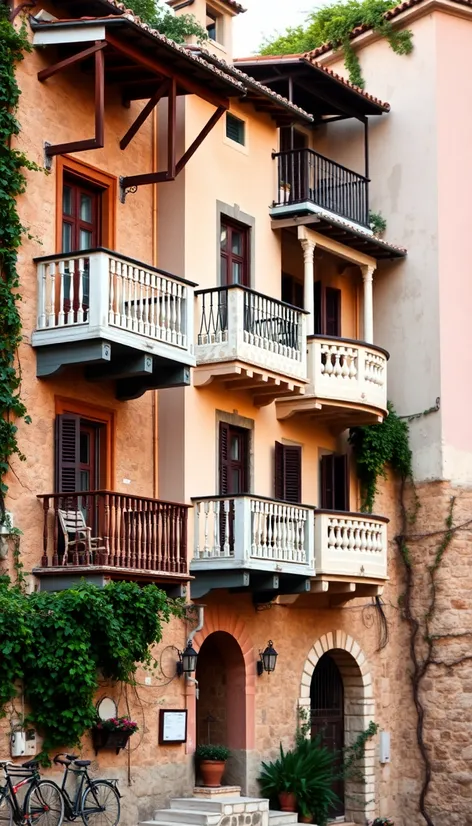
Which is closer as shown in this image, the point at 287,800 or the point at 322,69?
the point at 287,800

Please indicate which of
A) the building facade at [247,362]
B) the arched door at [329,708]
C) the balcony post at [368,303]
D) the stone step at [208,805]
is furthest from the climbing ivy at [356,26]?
the stone step at [208,805]

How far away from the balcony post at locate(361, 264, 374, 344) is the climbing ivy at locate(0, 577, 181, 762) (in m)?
10.4

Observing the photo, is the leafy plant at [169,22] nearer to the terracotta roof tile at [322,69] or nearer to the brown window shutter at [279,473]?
the terracotta roof tile at [322,69]

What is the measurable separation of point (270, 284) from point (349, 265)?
133 inches

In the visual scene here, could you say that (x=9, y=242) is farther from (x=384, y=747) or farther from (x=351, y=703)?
(x=384, y=747)

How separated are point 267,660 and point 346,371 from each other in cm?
542

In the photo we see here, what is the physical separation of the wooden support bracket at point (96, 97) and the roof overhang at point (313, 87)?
23.3 ft

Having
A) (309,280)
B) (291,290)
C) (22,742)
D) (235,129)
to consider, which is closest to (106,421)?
(22,742)

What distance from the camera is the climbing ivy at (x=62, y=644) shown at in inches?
788

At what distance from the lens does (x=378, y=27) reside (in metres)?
32.1

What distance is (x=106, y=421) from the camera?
76.8 ft

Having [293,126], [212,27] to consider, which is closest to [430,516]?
[293,126]

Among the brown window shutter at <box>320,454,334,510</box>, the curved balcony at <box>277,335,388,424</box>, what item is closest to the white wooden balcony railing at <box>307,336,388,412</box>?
the curved balcony at <box>277,335,388,424</box>

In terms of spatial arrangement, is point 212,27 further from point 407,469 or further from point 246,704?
point 246,704
